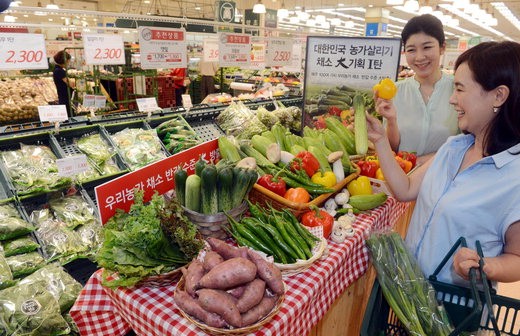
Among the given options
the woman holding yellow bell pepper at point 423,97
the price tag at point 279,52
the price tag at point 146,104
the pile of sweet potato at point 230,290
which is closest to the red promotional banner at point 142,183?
the pile of sweet potato at point 230,290

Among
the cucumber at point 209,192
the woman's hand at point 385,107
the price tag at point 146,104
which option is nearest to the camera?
the cucumber at point 209,192

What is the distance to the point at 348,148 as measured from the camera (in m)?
2.96

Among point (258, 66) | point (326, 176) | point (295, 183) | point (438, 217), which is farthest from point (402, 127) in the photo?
point (258, 66)

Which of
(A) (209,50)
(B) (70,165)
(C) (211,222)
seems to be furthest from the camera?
(A) (209,50)

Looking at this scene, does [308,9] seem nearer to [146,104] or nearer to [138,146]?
[146,104]

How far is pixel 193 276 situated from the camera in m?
1.49

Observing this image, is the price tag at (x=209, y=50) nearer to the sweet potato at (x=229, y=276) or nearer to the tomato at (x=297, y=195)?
the tomato at (x=297, y=195)

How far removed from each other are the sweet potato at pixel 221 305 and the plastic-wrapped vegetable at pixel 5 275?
176 centimetres

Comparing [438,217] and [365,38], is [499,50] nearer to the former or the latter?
[438,217]

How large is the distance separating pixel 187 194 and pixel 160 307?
0.59m

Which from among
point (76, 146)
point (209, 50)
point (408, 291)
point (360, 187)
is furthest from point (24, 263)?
point (209, 50)

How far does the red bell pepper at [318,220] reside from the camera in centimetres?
207

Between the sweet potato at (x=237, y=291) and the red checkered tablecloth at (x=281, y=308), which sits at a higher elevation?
the sweet potato at (x=237, y=291)

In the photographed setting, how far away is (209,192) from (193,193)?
80 millimetres
